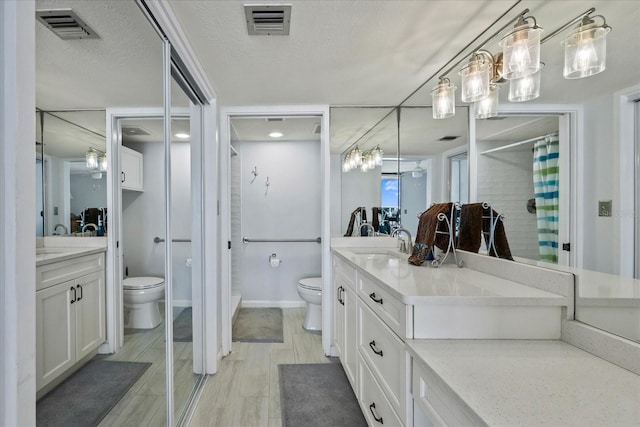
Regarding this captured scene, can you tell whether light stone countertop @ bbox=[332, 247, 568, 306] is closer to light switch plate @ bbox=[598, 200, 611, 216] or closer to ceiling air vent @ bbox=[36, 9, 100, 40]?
light switch plate @ bbox=[598, 200, 611, 216]

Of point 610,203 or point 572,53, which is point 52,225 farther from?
point 572,53

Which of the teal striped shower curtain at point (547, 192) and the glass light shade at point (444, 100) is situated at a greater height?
the glass light shade at point (444, 100)

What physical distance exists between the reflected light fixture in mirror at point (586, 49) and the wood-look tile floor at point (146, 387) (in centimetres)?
176

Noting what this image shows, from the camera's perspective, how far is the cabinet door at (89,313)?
2.69 ft

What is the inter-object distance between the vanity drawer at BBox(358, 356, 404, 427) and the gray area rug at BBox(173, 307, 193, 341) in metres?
1.08

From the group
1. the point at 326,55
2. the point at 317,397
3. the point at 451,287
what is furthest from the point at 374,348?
the point at 326,55

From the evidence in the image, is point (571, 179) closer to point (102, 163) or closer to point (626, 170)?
point (626, 170)

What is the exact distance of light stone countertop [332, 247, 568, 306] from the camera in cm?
112

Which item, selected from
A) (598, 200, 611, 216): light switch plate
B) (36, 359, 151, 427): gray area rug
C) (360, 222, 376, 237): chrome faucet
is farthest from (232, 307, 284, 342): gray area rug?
(598, 200, 611, 216): light switch plate

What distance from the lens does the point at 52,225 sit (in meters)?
0.72

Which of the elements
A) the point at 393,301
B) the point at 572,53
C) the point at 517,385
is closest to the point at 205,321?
the point at 393,301

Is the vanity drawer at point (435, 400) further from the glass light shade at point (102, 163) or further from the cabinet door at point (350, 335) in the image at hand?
the glass light shade at point (102, 163)

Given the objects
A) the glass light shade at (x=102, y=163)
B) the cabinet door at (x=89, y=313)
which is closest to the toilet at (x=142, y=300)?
the cabinet door at (x=89, y=313)

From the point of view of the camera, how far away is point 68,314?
78 centimetres
